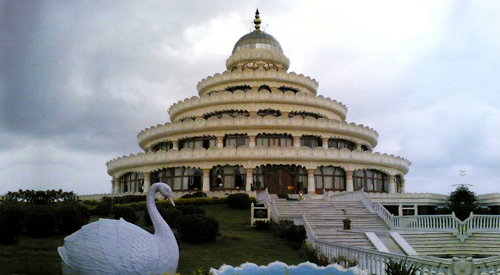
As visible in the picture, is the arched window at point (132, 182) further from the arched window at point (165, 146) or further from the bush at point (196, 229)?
the bush at point (196, 229)

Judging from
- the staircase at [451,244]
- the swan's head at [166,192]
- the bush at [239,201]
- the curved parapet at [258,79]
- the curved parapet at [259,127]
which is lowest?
the staircase at [451,244]

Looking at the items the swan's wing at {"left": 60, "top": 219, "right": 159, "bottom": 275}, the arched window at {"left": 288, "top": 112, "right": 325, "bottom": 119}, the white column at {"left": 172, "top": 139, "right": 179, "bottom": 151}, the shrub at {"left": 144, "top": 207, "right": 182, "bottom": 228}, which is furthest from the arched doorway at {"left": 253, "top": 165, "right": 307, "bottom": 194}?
the swan's wing at {"left": 60, "top": 219, "right": 159, "bottom": 275}

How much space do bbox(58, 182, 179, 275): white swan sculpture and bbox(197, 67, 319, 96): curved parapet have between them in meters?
44.7

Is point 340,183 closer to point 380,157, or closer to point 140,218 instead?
point 380,157

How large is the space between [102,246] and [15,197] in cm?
1299

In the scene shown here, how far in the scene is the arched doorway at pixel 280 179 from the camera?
47.4 meters

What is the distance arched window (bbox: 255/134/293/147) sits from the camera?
50.6 meters

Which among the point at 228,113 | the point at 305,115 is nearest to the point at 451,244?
the point at 305,115

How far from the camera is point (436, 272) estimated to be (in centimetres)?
1323

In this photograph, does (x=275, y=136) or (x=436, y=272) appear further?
(x=275, y=136)

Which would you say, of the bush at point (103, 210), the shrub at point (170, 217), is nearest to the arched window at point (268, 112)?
the bush at point (103, 210)

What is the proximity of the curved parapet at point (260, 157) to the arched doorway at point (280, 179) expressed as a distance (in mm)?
1041

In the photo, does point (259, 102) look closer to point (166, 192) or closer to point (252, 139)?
point (252, 139)

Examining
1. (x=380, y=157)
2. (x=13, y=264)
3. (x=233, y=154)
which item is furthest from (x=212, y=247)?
(x=380, y=157)
